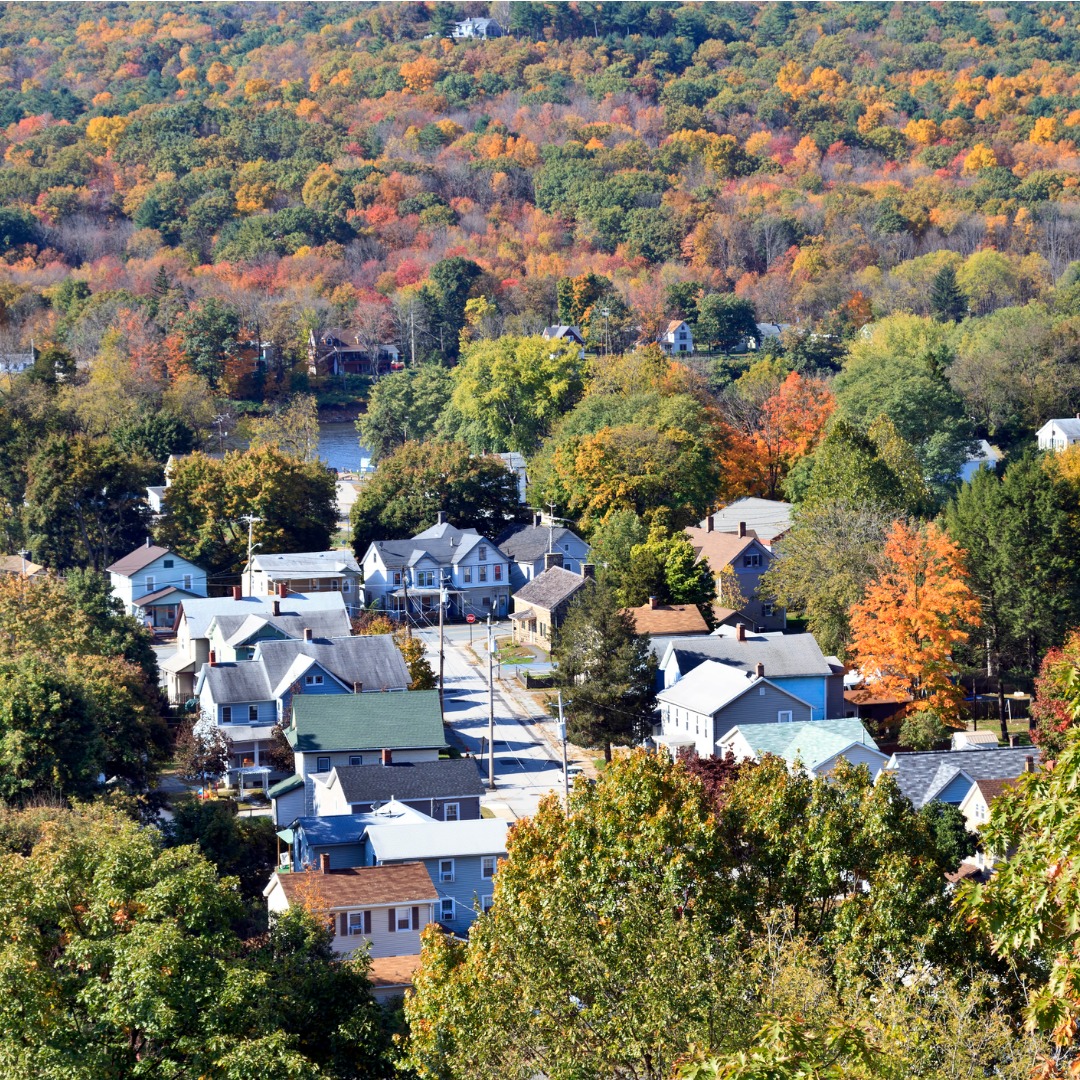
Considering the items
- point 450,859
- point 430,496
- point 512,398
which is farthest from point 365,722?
point 512,398

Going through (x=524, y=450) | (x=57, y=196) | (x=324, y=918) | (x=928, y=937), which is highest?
(x=57, y=196)

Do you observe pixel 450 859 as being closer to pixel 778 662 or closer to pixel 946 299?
pixel 778 662

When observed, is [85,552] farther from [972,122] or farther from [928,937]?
[972,122]

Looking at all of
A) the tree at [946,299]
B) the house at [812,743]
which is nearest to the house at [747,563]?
the house at [812,743]

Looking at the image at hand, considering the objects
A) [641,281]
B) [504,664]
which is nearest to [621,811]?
[504,664]

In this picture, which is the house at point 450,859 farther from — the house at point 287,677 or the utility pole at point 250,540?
the utility pole at point 250,540

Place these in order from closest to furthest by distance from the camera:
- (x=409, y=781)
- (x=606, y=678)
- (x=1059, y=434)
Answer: (x=409, y=781) < (x=606, y=678) < (x=1059, y=434)

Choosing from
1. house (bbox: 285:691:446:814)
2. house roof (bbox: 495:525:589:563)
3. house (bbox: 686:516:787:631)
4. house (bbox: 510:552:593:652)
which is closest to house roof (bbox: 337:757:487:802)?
house (bbox: 285:691:446:814)
